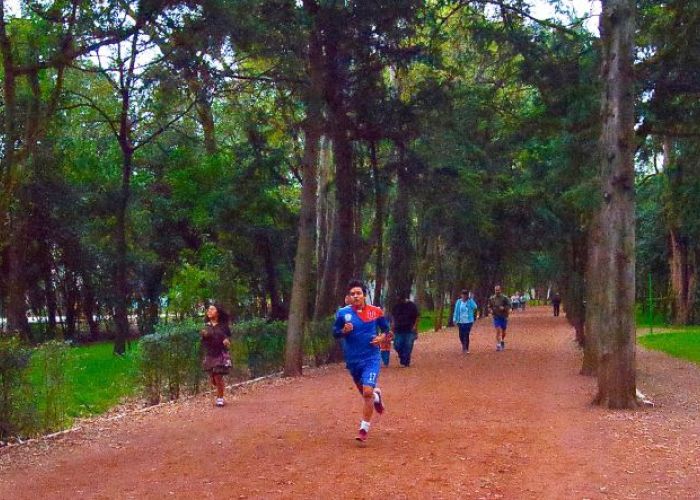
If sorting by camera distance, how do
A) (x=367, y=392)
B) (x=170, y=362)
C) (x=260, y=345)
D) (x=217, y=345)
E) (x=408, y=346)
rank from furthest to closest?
(x=408, y=346) → (x=260, y=345) → (x=170, y=362) → (x=217, y=345) → (x=367, y=392)

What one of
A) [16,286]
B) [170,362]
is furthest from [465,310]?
[16,286]

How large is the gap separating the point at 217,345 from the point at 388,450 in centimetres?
467

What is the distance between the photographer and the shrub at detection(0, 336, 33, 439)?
9555mm

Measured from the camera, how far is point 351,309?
31.4 feet

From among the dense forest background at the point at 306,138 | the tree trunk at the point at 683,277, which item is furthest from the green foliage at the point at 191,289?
the tree trunk at the point at 683,277

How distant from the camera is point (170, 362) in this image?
14414 mm

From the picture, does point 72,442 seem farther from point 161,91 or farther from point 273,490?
point 161,91

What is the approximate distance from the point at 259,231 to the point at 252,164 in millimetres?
5756

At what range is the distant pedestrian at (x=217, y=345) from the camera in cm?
1284

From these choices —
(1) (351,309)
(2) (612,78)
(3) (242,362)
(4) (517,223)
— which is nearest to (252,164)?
(3) (242,362)

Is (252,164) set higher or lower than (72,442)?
higher

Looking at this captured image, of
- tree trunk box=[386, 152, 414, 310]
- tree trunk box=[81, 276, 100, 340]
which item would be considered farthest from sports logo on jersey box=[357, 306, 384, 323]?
tree trunk box=[81, 276, 100, 340]

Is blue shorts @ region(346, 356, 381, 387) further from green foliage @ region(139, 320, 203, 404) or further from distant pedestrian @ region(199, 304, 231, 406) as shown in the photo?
green foliage @ region(139, 320, 203, 404)

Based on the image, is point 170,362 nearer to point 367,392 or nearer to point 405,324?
point 367,392
